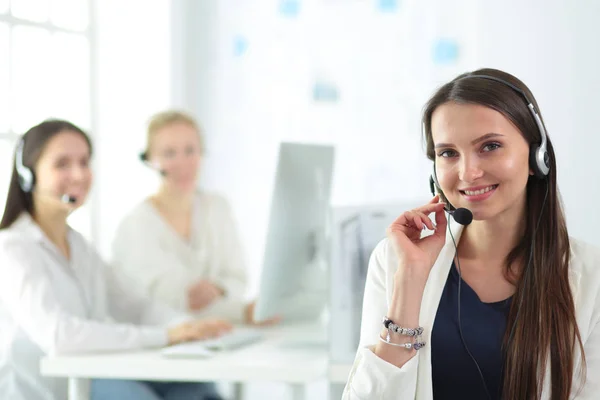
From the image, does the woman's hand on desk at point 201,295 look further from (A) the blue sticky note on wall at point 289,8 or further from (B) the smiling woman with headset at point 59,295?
(A) the blue sticky note on wall at point 289,8

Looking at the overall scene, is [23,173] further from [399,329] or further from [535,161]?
[535,161]

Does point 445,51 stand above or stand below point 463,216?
above

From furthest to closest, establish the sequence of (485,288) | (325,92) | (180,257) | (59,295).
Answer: (325,92), (180,257), (59,295), (485,288)

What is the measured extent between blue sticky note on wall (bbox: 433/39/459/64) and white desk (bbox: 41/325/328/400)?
1646 millimetres

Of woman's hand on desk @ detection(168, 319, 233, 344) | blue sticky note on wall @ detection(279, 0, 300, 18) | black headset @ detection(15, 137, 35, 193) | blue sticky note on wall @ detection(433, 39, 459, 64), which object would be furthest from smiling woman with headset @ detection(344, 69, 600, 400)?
blue sticky note on wall @ detection(279, 0, 300, 18)

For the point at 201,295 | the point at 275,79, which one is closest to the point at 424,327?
the point at 201,295

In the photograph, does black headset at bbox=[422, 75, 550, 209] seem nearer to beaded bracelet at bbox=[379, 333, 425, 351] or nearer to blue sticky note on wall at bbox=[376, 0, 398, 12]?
beaded bracelet at bbox=[379, 333, 425, 351]

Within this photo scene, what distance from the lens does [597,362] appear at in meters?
1.36

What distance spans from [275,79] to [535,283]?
2.47 metres

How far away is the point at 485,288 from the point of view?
1.46 metres

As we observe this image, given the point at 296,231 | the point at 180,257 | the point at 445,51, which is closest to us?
the point at 296,231

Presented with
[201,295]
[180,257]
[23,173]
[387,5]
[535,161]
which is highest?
[387,5]

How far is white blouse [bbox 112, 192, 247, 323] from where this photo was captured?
2.71m

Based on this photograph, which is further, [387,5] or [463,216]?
[387,5]
